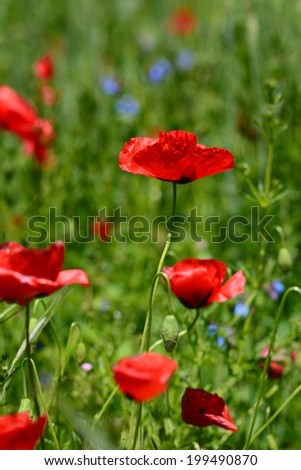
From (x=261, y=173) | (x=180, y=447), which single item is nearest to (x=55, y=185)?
(x=261, y=173)

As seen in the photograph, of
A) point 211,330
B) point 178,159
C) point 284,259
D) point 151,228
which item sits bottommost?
point 151,228

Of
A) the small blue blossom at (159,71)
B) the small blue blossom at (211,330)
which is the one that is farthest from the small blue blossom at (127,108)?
the small blue blossom at (211,330)

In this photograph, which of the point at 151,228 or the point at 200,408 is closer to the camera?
the point at 200,408

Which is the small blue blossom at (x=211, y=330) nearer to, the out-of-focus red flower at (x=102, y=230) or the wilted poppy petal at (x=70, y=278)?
the wilted poppy petal at (x=70, y=278)

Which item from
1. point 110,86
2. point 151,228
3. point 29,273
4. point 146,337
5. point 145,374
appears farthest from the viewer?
point 110,86

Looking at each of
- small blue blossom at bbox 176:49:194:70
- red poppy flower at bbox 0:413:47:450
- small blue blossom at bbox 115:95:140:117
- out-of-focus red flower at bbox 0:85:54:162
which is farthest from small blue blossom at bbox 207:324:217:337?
small blue blossom at bbox 176:49:194:70

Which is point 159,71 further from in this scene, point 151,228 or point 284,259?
point 284,259

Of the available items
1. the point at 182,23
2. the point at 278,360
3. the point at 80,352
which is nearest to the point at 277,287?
the point at 278,360
